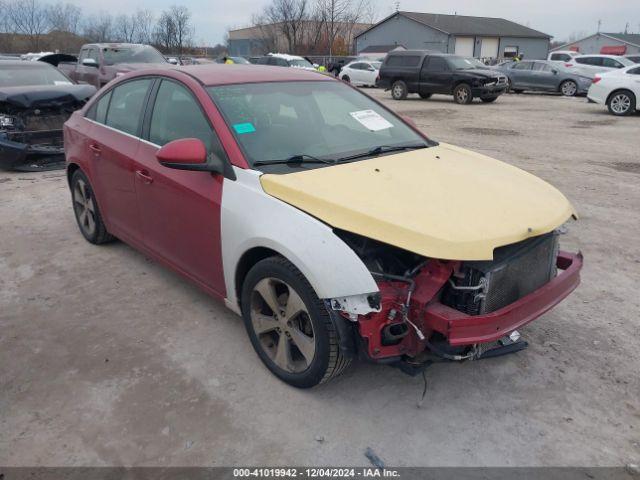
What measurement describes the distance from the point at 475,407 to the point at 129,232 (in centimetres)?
294

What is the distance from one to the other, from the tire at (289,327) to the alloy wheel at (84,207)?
96.6 inches

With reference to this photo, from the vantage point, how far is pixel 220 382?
9.97ft

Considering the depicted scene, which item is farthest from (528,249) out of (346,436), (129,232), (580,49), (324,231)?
(580,49)

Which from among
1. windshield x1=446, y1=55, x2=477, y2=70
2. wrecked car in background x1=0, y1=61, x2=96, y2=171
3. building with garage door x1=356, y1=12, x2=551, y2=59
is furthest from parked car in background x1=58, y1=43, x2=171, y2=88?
building with garage door x1=356, y1=12, x2=551, y2=59

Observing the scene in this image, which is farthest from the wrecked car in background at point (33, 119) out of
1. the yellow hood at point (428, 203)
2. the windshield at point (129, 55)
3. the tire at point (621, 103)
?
the tire at point (621, 103)

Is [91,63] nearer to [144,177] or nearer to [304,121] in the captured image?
[144,177]

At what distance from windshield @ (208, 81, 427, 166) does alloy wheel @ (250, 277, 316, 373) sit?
2.57ft

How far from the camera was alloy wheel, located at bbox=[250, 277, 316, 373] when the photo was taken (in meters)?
2.78

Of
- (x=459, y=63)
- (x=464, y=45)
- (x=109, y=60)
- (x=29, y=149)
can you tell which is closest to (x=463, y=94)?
(x=459, y=63)

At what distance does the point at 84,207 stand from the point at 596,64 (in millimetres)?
24373

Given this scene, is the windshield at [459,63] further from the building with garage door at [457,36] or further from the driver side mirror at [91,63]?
the building with garage door at [457,36]

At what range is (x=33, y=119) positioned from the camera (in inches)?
312

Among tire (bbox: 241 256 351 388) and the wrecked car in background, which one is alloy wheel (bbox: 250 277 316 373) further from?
the wrecked car in background

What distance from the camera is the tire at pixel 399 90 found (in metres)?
20.3
